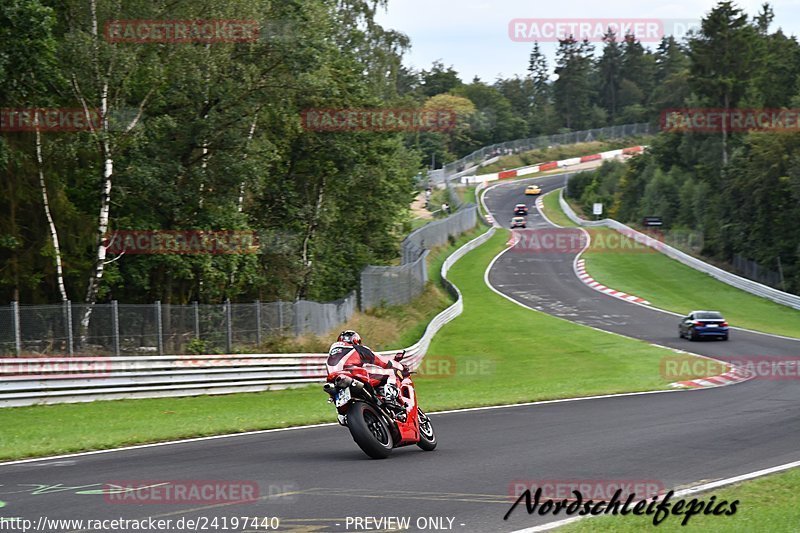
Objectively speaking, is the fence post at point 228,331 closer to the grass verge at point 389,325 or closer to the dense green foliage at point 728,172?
the grass verge at point 389,325

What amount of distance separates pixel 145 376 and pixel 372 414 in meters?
12.9

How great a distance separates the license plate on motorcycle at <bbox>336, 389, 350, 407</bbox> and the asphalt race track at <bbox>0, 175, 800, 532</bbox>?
0.74 meters

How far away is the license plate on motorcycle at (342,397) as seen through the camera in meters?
11.6

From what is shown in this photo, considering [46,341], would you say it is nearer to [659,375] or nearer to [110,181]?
[110,181]

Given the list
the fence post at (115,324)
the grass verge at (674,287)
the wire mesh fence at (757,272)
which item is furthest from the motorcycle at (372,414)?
the wire mesh fence at (757,272)

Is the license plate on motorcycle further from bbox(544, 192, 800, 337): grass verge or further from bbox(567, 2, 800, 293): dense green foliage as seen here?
bbox(567, 2, 800, 293): dense green foliage

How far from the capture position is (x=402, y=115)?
43188 millimetres

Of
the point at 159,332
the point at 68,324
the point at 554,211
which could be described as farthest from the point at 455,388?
the point at 554,211

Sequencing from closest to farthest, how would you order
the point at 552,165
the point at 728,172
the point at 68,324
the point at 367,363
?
the point at 367,363
the point at 68,324
the point at 728,172
the point at 552,165

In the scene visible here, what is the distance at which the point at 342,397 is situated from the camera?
38.2 feet

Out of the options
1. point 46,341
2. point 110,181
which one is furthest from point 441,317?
point 46,341

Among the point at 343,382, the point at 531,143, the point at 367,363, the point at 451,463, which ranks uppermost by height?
the point at 531,143

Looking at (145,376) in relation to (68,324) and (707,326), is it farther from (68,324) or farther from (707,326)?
(707,326)

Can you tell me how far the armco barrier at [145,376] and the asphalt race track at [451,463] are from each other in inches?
336
